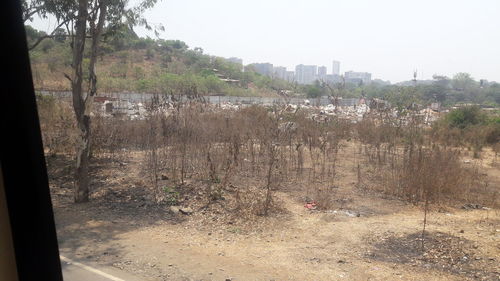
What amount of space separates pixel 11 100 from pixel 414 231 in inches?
225

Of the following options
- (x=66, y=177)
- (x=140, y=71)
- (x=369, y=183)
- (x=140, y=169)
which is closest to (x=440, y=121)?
(x=369, y=183)

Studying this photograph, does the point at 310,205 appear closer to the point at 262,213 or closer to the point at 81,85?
the point at 262,213

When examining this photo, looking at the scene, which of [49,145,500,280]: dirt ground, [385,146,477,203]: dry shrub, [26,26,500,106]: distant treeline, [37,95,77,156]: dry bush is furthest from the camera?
[26,26,500,106]: distant treeline

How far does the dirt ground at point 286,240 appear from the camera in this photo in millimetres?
4602

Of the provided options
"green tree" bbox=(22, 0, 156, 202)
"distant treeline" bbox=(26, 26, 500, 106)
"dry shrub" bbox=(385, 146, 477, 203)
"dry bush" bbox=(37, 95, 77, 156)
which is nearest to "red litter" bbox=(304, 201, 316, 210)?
"dry shrub" bbox=(385, 146, 477, 203)

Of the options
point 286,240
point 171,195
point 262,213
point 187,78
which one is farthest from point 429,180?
point 187,78

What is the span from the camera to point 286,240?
567cm

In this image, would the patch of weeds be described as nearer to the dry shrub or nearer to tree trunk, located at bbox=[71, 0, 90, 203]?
tree trunk, located at bbox=[71, 0, 90, 203]

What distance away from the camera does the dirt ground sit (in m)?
4.60

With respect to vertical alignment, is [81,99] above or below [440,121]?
above

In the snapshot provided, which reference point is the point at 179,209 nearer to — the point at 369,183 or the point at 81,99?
the point at 81,99

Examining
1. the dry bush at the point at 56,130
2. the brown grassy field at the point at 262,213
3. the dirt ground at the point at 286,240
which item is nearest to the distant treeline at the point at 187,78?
the dry bush at the point at 56,130

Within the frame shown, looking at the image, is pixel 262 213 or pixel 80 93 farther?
pixel 80 93

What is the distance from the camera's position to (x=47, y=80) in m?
20.5
